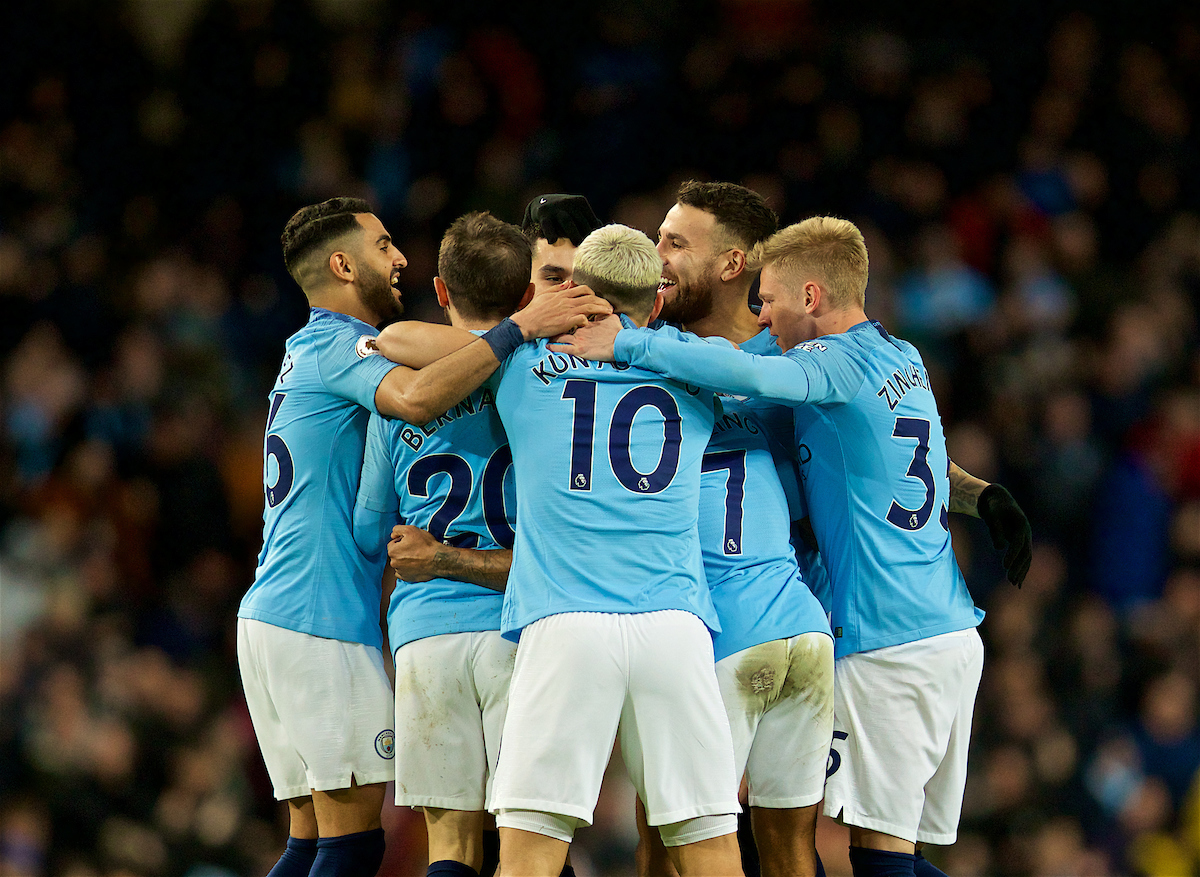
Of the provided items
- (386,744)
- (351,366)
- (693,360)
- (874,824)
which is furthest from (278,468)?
(874,824)

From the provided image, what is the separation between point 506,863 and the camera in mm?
3719

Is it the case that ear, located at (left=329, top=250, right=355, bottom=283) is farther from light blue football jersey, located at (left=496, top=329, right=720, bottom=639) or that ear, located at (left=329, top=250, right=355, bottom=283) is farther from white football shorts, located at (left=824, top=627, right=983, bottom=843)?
white football shorts, located at (left=824, top=627, right=983, bottom=843)

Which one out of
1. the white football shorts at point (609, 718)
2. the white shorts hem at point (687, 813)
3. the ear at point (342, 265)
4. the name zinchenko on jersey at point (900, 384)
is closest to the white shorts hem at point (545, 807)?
the white football shorts at point (609, 718)

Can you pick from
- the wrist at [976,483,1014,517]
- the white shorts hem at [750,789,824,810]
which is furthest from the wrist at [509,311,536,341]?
the wrist at [976,483,1014,517]

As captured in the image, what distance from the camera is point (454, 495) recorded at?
4.36 m

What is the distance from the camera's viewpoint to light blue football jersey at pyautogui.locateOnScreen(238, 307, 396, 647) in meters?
4.50

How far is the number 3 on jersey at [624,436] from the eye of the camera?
3.90m

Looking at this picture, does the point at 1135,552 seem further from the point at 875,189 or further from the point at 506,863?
the point at 506,863

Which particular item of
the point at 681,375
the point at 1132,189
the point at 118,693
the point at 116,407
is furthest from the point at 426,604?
the point at 1132,189

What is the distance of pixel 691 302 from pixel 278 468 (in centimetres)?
174

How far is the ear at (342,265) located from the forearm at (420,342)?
1.85 ft

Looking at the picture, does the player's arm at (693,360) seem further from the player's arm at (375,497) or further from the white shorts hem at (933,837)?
the white shorts hem at (933,837)

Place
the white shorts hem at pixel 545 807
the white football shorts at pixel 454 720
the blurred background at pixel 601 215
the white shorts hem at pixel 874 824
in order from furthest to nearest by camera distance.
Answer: the blurred background at pixel 601 215 → the white shorts hem at pixel 874 824 → the white football shorts at pixel 454 720 → the white shorts hem at pixel 545 807

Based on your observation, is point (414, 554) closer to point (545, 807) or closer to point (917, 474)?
point (545, 807)
